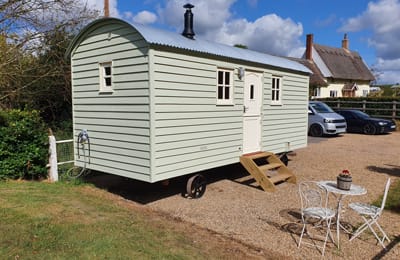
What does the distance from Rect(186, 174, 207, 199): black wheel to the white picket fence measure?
2940 mm

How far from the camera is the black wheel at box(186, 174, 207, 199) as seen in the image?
239 inches

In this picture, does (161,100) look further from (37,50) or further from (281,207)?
(37,50)

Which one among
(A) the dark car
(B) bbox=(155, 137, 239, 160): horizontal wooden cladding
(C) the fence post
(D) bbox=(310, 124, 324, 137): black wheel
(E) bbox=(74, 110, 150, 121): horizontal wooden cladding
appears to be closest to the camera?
(E) bbox=(74, 110, 150, 121): horizontal wooden cladding

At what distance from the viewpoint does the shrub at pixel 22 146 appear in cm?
654

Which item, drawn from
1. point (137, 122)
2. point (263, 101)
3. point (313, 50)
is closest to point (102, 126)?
point (137, 122)

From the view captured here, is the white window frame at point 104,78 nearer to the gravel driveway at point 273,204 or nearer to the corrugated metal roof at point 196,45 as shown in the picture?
the corrugated metal roof at point 196,45

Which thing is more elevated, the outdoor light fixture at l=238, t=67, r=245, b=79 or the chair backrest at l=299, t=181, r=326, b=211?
the outdoor light fixture at l=238, t=67, r=245, b=79

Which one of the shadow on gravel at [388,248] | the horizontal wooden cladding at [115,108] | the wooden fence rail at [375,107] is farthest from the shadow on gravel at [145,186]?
the wooden fence rail at [375,107]

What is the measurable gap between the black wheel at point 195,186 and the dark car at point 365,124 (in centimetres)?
1351

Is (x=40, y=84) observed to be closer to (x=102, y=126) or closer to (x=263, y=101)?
(x=102, y=126)

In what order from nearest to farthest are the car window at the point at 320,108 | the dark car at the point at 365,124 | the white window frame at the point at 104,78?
the white window frame at the point at 104,78 < the car window at the point at 320,108 < the dark car at the point at 365,124

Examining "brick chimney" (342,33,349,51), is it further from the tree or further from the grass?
the grass

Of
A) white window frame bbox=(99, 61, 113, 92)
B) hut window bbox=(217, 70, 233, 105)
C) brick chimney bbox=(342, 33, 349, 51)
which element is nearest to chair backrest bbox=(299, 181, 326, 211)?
hut window bbox=(217, 70, 233, 105)

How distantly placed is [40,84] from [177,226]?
8.05 meters
